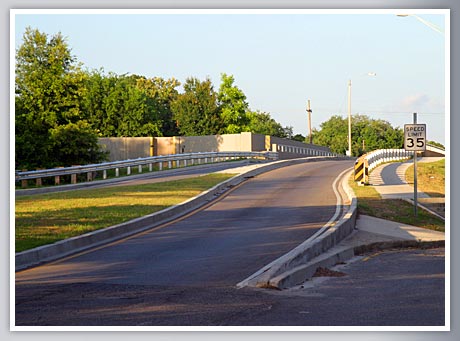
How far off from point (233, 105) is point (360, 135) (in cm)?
3616

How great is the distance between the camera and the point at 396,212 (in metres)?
24.6

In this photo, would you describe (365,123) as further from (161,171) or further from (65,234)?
(65,234)

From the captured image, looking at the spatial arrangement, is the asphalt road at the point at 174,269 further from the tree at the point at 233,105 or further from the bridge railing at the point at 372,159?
the tree at the point at 233,105

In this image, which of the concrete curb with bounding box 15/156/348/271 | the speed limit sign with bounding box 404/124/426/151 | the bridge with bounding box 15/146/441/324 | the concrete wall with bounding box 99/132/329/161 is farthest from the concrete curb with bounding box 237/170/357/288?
the concrete wall with bounding box 99/132/329/161

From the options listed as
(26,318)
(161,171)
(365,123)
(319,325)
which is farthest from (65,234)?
(365,123)

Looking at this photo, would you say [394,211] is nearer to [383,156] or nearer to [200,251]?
[200,251]

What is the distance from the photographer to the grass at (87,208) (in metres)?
18.1

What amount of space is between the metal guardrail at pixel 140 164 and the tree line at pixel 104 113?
294cm

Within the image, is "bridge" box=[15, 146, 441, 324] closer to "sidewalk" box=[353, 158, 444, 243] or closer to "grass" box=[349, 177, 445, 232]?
"sidewalk" box=[353, 158, 444, 243]

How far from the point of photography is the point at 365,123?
10294 centimetres

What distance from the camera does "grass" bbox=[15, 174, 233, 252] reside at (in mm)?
18062

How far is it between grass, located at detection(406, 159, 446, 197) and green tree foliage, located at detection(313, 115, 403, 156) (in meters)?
41.9

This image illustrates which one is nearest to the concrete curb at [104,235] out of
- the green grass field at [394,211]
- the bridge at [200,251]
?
the bridge at [200,251]

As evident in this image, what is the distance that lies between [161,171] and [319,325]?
30963mm
